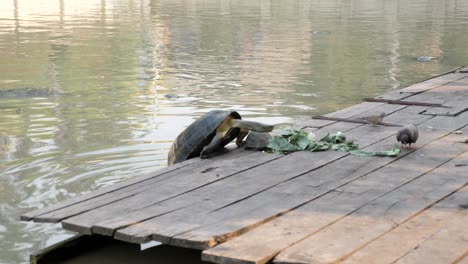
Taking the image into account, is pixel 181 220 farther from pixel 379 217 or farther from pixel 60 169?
pixel 60 169

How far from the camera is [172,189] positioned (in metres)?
5.50

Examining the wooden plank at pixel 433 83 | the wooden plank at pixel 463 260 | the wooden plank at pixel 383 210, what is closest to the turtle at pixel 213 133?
the wooden plank at pixel 383 210

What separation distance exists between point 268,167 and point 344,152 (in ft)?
2.51

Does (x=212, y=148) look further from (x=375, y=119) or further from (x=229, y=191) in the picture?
(x=375, y=119)

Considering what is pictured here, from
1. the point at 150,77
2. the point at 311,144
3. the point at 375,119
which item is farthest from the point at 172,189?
the point at 150,77

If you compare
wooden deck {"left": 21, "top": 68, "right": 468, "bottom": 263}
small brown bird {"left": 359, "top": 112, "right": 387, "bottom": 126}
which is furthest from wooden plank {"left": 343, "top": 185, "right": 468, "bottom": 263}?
small brown bird {"left": 359, "top": 112, "right": 387, "bottom": 126}

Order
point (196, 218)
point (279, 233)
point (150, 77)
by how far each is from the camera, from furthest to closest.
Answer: point (150, 77) → point (196, 218) → point (279, 233)

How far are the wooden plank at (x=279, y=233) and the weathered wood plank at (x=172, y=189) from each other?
69cm

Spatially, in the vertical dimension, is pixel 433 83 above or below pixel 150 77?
above

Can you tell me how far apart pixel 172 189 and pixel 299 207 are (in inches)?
35.9

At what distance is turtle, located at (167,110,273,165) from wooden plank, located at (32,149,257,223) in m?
0.15

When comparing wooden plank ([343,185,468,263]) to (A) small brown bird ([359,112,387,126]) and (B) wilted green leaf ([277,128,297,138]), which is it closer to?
(B) wilted green leaf ([277,128,297,138])

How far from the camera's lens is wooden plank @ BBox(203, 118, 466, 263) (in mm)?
4207

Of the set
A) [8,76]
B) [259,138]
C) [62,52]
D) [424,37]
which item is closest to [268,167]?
[259,138]
